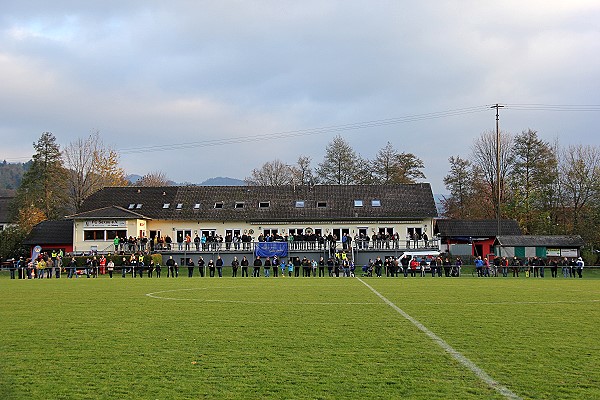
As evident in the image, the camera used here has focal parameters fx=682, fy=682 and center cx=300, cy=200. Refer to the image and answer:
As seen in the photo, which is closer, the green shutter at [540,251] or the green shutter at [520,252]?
the green shutter at [540,251]

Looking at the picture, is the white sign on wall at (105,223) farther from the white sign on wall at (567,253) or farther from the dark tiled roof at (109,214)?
the white sign on wall at (567,253)

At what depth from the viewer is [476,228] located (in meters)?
63.7

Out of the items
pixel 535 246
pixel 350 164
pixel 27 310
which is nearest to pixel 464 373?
pixel 27 310

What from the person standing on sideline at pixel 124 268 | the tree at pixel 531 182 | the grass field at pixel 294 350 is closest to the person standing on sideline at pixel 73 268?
the person standing on sideline at pixel 124 268

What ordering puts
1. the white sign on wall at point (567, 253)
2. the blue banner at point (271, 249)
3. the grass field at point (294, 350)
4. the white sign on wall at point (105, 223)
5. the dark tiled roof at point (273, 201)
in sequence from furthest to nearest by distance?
the dark tiled roof at point (273, 201)
the white sign on wall at point (105, 223)
the white sign on wall at point (567, 253)
the blue banner at point (271, 249)
the grass field at point (294, 350)

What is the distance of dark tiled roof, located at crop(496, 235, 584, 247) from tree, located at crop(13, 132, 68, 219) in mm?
48681

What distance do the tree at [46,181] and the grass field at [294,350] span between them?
60262 millimetres

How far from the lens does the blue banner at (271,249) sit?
52000 mm

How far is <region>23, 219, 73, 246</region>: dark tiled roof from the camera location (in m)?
62.6

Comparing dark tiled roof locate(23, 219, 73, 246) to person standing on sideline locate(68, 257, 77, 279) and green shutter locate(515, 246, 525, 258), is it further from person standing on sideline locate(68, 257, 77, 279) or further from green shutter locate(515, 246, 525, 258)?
green shutter locate(515, 246, 525, 258)

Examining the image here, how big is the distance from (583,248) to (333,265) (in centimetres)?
2526

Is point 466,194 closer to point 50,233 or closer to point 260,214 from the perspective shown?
point 260,214

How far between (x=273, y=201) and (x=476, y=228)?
62.7ft

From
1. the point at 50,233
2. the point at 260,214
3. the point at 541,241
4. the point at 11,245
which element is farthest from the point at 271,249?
the point at 11,245
